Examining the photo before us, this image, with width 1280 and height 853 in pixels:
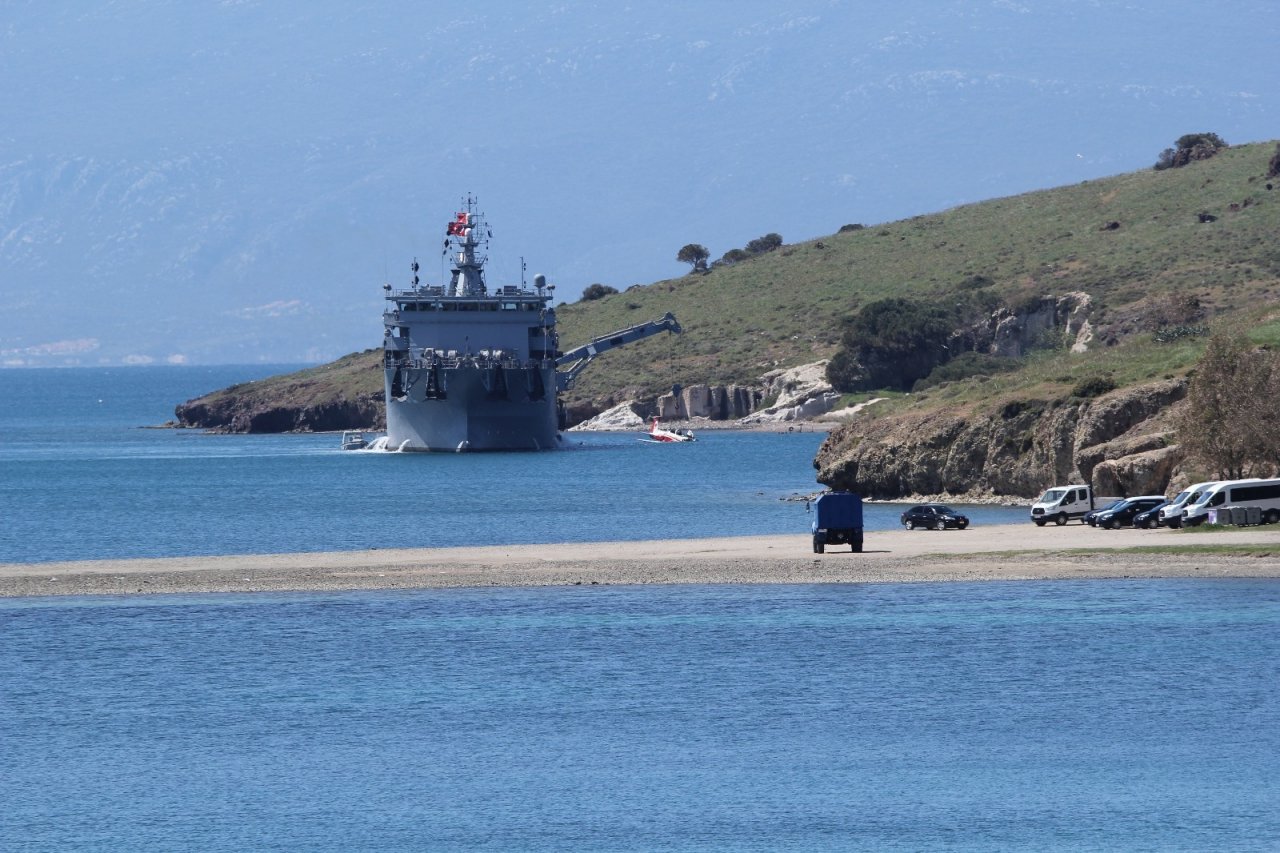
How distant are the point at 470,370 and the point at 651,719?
9048cm

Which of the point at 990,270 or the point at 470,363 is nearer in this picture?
the point at 470,363

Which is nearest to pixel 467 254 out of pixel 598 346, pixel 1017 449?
pixel 598 346

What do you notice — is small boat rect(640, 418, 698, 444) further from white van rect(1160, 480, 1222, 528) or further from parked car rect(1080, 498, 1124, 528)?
white van rect(1160, 480, 1222, 528)

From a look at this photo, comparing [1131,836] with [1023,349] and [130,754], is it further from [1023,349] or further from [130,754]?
[1023,349]

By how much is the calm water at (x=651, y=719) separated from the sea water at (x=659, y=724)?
0.07 metres

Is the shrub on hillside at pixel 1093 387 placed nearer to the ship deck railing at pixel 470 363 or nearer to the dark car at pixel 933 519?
the dark car at pixel 933 519

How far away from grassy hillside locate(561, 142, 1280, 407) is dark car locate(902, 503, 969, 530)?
72.4 m

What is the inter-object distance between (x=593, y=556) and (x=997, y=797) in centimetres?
2798

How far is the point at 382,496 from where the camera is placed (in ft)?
281

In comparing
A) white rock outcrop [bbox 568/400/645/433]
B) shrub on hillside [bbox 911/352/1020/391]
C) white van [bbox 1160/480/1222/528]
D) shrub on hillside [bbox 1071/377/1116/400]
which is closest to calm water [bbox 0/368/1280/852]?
white van [bbox 1160/480/1222/528]

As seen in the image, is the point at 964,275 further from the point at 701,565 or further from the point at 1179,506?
the point at 701,565

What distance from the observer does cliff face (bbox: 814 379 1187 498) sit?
60.3 metres

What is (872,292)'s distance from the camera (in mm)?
166125

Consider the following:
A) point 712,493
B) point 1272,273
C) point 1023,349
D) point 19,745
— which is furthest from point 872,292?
point 19,745
